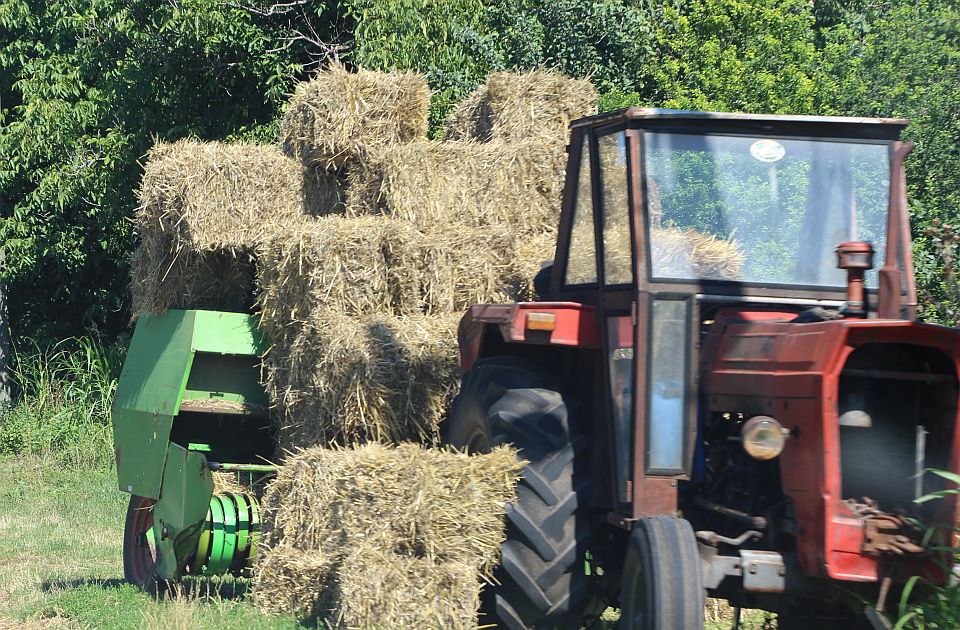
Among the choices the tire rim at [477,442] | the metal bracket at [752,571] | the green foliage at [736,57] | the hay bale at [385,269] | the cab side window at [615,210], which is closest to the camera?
the metal bracket at [752,571]

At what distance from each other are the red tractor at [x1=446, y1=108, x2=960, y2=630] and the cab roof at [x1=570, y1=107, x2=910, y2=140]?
11 mm

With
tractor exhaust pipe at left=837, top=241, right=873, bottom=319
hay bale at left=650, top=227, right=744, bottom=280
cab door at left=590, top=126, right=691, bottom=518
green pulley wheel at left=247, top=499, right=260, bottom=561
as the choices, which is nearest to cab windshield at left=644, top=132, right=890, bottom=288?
hay bale at left=650, top=227, right=744, bottom=280

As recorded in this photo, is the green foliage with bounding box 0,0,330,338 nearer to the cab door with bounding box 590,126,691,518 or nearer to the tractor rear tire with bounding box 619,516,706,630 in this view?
the cab door with bounding box 590,126,691,518

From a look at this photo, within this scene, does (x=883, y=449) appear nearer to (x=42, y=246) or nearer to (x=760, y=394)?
(x=760, y=394)

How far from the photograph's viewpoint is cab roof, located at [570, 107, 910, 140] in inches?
208

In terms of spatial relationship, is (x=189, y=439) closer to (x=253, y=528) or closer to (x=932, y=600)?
(x=253, y=528)

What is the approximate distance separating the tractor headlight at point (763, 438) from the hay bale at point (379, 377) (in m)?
2.89

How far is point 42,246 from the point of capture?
16.6 meters

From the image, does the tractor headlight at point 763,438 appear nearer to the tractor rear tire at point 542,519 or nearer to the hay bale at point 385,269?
the tractor rear tire at point 542,519

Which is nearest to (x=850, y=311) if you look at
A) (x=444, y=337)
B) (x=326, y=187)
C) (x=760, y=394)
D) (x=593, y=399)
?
(x=760, y=394)

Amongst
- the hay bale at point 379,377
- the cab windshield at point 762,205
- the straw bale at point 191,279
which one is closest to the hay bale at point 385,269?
the hay bale at point 379,377

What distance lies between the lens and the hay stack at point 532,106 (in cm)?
933

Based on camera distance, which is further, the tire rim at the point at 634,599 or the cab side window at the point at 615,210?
the cab side window at the point at 615,210

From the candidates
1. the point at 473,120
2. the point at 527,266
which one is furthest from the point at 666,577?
the point at 473,120
